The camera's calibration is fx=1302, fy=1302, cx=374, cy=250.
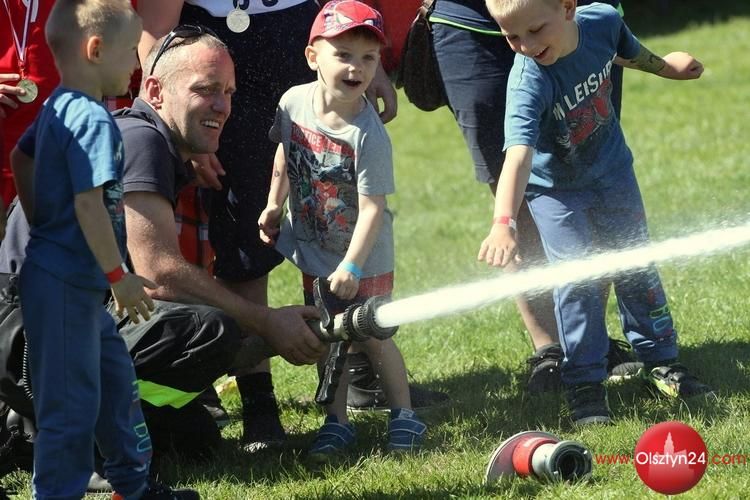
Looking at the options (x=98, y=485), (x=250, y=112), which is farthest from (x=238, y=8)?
(x=98, y=485)

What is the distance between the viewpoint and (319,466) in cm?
463

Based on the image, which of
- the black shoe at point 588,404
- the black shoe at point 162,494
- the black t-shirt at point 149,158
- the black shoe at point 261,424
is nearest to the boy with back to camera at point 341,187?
the black shoe at point 261,424

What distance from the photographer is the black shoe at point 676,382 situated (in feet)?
16.4

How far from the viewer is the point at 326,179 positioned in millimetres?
4750

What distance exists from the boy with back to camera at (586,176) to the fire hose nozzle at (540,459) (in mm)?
694

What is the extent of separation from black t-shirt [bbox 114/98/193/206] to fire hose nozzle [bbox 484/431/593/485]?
1422mm

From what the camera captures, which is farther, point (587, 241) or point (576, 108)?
point (587, 241)

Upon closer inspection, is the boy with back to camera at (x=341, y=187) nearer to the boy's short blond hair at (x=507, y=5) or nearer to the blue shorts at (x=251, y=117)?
the blue shorts at (x=251, y=117)

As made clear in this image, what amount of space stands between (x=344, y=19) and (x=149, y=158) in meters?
0.84

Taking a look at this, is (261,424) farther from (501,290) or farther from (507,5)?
(507,5)

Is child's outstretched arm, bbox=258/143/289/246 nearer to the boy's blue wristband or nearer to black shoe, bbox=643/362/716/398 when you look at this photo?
the boy's blue wristband

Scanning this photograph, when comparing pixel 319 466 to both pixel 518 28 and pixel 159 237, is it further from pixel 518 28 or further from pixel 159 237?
pixel 518 28

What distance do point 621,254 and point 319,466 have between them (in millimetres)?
1388

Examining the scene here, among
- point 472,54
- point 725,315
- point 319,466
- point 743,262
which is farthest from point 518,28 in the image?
point 743,262
